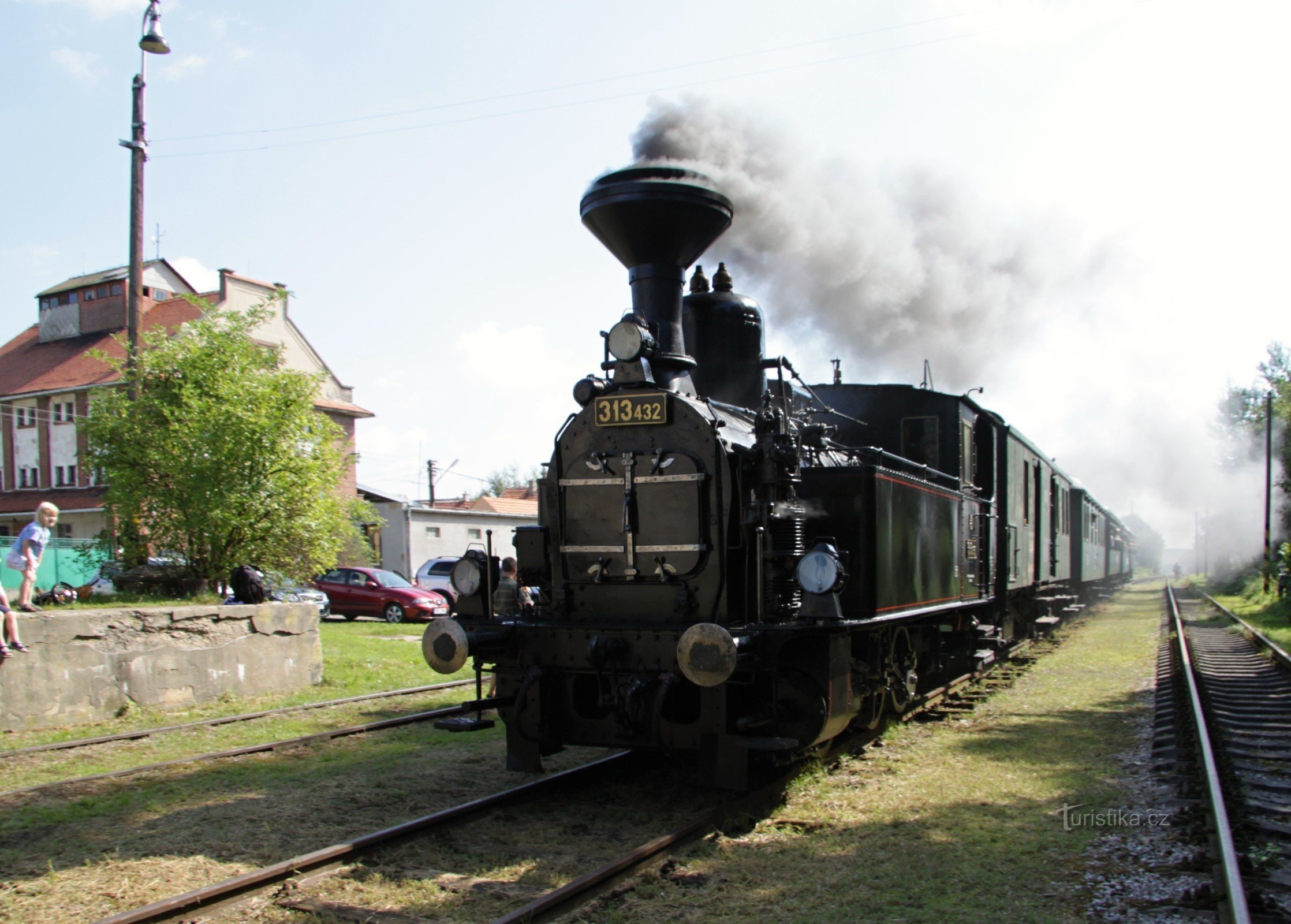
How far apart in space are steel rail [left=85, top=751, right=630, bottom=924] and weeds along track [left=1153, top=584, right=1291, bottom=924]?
11.7ft

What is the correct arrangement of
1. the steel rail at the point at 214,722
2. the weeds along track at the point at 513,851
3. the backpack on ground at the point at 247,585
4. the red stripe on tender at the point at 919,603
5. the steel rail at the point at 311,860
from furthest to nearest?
1. the backpack on ground at the point at 247,585
2. the steel rail at the point at 214,722
3. the red stripe on tender at the point at 919,603
4. the weeds along track at the point at 513,851
5. the steel rail at the point at 311,860

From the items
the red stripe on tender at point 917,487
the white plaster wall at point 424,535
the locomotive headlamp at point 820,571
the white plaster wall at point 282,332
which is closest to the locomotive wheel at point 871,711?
the red stripe on tender at point 917,487

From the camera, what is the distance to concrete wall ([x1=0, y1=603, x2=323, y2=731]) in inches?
323

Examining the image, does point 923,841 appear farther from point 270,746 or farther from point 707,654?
point 270,746

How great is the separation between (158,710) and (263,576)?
2.87 meters

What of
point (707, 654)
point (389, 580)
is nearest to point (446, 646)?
point (707, 654)

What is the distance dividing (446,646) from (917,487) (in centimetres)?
369

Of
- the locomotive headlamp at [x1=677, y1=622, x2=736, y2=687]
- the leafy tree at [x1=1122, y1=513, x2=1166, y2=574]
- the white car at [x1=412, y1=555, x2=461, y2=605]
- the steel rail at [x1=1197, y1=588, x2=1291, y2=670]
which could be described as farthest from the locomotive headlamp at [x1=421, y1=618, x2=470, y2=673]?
the leafy tree at [x1=1122, y1=513, x2=1166, y2=574]

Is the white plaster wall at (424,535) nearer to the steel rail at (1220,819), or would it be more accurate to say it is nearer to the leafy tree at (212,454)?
the leafy tree at (212,454)

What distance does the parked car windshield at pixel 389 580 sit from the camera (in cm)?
2134

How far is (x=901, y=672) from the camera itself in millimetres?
7875

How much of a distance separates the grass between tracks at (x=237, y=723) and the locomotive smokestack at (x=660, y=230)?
4653 millimetres

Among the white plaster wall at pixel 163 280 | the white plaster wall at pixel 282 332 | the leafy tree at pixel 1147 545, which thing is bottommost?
the leafy tree at pixel 1147 545

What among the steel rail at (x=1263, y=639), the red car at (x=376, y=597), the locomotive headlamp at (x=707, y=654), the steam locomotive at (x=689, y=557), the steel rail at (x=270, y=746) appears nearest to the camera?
the locomotive headlamp at (x=707, y=654)
